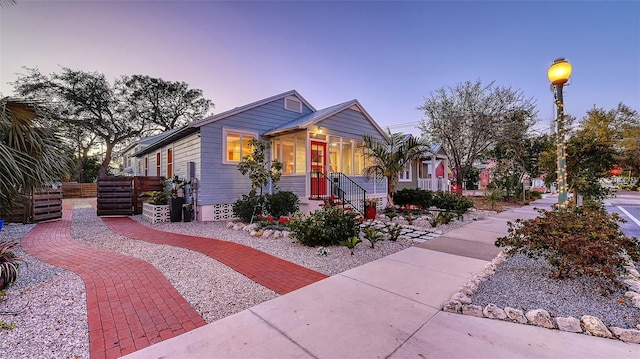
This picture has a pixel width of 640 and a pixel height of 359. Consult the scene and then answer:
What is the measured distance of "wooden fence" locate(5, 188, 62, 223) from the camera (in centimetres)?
823

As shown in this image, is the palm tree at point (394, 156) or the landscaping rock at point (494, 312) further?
the palm tree at point (394, 156)

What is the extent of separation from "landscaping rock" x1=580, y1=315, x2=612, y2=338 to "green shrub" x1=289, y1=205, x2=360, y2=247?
3.75m

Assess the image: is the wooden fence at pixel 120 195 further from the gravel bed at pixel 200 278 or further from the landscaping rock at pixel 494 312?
the landscaping rock at pixel 494 312

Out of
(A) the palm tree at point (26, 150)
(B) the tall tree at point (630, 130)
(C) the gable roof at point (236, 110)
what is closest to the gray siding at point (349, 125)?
(C) the gable roof at point (236, 110)

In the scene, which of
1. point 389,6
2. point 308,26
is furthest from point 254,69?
point 389,6

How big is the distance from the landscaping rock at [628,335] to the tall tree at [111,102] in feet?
82.8

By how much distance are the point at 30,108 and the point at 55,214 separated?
7.52 m

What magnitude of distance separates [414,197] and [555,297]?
27.7ft

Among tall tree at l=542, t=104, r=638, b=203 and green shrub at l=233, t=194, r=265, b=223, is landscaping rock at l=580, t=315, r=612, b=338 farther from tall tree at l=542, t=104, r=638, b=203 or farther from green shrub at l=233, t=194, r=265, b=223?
green shrub at l=233, t=194, r=265, b=223

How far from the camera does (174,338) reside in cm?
229

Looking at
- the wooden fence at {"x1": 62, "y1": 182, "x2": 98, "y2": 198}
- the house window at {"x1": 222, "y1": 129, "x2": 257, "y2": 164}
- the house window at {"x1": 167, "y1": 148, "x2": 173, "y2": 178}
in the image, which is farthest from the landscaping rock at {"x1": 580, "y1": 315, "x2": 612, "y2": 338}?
the wooden fence at {"x1": 62, "y1": 182, "x2": 98, "y2": 198}

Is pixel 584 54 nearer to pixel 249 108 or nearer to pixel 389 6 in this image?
pixel 389 6

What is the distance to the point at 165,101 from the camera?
24875 millimetres

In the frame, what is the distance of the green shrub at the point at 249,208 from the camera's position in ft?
26.3
